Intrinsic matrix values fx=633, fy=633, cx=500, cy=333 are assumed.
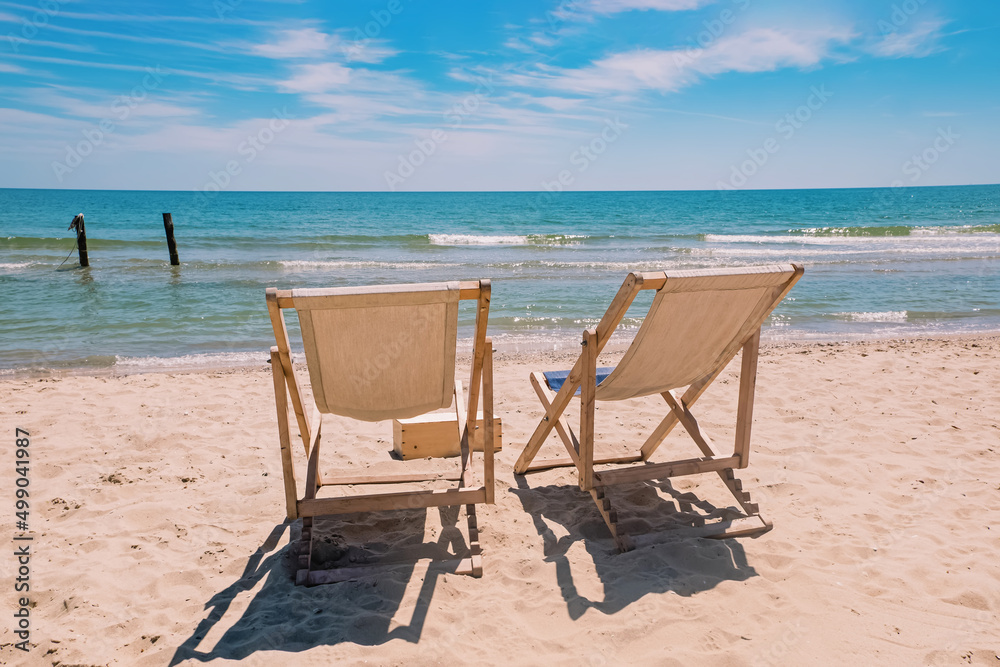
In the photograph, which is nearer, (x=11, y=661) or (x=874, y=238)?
(x=11, y=661)

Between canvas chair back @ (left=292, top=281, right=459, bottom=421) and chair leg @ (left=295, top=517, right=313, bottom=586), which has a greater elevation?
canvas chair back @ (left=292, top=281, right=459, bottom=421)

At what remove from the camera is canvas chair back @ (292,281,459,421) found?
2.34m

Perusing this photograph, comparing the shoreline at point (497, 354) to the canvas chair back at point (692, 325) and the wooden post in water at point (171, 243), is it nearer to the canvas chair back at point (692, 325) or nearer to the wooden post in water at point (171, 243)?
the canvas chair back at point (692, 325)

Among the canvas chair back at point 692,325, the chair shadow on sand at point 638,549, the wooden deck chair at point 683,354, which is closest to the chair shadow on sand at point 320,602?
the chair shadow on sand at point 638,549

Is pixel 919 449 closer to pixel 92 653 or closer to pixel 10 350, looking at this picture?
pixel 92 653

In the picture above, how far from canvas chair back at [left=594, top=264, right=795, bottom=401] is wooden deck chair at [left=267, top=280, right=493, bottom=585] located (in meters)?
0.66

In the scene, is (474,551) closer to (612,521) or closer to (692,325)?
(612,521)

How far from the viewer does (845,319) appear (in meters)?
8.99

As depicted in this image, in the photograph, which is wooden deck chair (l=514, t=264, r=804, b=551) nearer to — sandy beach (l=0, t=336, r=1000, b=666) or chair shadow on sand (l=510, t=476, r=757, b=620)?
chair shadow on sand (l=510, t=476, r=757, b=620)

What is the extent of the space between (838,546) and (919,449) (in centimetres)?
148

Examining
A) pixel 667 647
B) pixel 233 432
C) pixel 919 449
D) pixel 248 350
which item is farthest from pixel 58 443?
pixel 919 449

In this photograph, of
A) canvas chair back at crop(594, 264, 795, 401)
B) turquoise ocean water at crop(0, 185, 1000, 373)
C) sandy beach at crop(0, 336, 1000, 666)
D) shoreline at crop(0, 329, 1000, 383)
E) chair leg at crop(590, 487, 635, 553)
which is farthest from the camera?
turquoise ocean water at crop(0, 185, 1000, 373)

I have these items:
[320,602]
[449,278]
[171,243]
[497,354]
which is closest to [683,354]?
[320,602]

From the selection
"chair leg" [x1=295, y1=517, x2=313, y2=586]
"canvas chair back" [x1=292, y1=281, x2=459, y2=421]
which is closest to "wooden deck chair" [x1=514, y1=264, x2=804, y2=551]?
"canvas chair back" [x1=292, y1=281, x2=459, y2=421]
